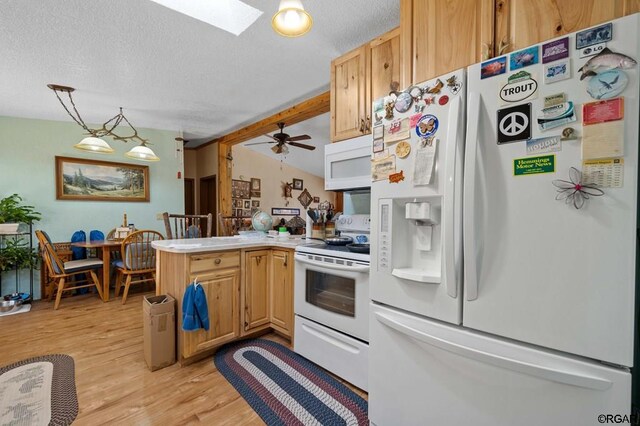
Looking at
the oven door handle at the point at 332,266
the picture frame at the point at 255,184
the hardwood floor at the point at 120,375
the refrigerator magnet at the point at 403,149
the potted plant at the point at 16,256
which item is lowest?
the hardwood floor at the point at 120,375

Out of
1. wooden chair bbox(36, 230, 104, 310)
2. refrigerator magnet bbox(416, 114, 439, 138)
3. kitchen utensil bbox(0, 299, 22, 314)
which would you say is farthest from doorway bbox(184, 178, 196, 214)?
refrigerator magnet bbox(416, 114, 439, 138)

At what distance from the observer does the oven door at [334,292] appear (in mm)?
1667

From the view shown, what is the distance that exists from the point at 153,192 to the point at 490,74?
4.79 metres

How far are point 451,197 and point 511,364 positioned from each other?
1.89 ft

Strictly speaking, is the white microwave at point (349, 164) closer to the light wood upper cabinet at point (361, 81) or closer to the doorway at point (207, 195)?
the light wood upper cabinet at point (361, 81)

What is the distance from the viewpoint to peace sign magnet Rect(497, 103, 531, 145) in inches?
36.3

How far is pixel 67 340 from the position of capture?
2.46m

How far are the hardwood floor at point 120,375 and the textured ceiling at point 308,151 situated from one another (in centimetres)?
357

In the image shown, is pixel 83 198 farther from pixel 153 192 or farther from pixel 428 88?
pixel 428 88

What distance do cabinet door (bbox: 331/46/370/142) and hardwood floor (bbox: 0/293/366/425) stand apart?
5.75 feet

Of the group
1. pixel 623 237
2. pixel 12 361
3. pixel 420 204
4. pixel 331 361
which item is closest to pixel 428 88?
pixel 420 204

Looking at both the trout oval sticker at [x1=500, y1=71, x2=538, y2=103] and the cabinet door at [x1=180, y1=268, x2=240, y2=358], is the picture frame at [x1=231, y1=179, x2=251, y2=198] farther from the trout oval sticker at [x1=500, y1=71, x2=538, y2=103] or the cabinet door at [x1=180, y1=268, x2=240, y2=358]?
the trout oval sticker at [x1=500, y1=71, x2=538, y2=103]

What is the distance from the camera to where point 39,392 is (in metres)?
1.74

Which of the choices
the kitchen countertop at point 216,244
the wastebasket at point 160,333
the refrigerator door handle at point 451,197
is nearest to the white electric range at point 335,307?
the kitchen countertop at point 216,244
